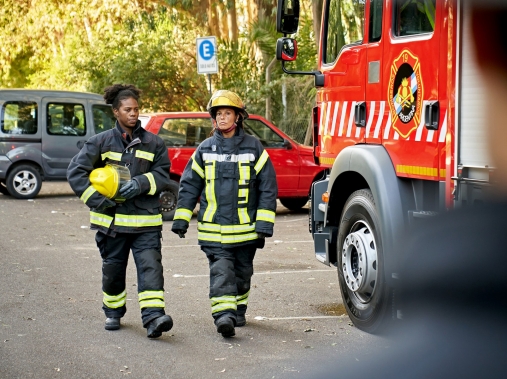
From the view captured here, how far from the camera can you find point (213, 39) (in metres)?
18.6

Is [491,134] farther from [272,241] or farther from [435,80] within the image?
[272,241]

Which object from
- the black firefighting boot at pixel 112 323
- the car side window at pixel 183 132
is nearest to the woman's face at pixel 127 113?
the black firefighting boot at pixel 112 323

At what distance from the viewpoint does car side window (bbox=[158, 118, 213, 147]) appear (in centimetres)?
1458

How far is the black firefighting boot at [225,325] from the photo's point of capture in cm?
626

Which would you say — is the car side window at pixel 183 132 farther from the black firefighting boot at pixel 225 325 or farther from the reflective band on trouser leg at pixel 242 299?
the black firefighting boot at pixel 225 325

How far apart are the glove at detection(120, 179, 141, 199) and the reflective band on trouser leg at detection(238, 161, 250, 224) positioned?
68 centimetres

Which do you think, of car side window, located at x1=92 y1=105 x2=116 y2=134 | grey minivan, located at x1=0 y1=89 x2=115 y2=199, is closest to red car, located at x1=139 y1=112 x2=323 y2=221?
car side window, located at x1=92 y1=105 x2=116 y2=134

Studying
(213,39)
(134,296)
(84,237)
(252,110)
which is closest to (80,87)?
(252,110)

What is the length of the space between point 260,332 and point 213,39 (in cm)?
1259

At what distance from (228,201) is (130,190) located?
0.66 m

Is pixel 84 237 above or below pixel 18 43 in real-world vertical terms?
below

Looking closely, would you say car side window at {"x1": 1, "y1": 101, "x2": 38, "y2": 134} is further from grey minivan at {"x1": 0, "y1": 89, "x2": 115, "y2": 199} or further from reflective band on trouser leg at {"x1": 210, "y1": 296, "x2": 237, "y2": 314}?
reflective band on trouser leg at {"x1": 210, "y1": 296, "x2": 237, "y2": 314}

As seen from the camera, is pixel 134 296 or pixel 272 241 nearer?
pixel 134 296

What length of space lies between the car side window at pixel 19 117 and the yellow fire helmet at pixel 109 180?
12061 mm
